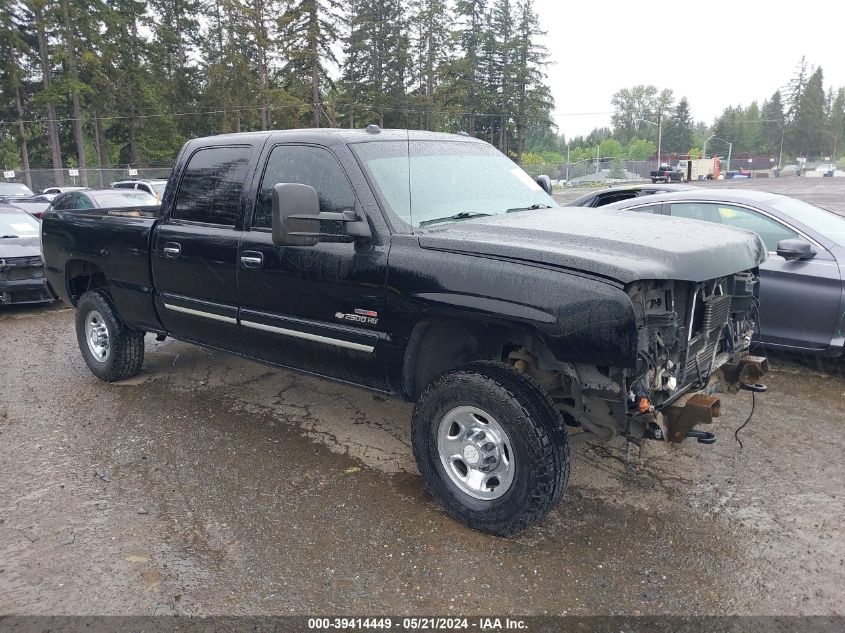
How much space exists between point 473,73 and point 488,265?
6311 cm

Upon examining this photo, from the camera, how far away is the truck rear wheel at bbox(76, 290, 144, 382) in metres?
5.81

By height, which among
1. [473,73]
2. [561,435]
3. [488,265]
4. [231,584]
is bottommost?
[231,584]

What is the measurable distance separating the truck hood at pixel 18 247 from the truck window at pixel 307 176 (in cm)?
646


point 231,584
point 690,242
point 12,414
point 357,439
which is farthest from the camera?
point 12,414

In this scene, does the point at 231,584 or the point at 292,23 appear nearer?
the point at 231,584

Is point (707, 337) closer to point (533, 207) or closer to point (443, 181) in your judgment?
point (533, 207)

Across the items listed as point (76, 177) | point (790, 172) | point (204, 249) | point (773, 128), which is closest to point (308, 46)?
point (76, 177)

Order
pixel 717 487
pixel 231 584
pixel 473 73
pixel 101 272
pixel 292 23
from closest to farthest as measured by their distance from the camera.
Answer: pixel 231 584, pixel 717 487, pixel 101 272, pixel 292 23, pixel 473 73

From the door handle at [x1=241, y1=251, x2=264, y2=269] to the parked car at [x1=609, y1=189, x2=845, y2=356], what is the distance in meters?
3.51

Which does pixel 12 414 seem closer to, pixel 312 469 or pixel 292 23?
pixel 312 469

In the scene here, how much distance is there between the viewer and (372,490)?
13.0ft

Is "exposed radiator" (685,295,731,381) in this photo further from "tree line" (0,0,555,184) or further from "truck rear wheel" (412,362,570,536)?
"tree line" (0,0,555,184)

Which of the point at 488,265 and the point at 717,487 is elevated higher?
the point at 488,265

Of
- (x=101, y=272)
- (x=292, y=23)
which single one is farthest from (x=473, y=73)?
(x=101, y=272)
